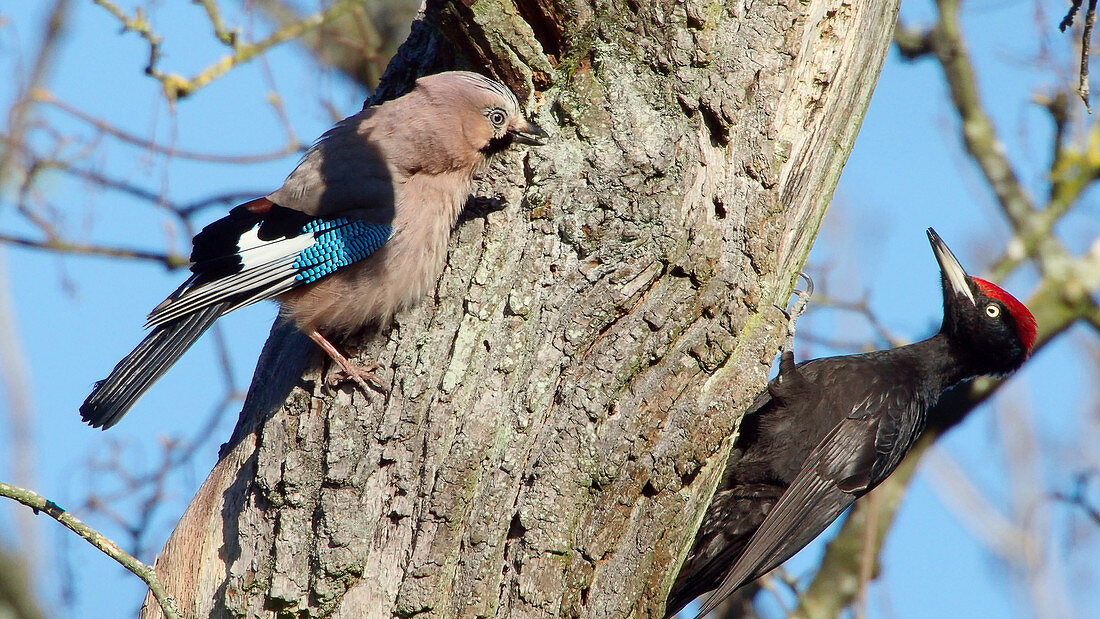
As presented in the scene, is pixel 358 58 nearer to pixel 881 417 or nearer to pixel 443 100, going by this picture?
pixel 443 100

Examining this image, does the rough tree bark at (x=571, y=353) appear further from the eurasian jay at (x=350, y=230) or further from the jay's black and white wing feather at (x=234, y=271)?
the jay's black and white wing feather at (x=234, y=271)

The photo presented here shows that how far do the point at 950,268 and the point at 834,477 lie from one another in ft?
4.69

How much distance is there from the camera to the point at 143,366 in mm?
3162

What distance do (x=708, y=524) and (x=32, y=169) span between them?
145 inches

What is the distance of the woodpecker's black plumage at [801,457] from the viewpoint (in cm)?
421

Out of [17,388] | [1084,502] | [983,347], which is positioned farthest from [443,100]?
[17,388]

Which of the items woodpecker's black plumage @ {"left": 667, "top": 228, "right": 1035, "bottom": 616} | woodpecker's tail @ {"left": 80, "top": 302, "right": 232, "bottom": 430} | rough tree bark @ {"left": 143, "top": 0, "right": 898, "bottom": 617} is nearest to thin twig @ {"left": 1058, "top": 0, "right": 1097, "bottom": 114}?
rough tree bark @ {"left": 143, "top": 0, "right": 898, "bottom": 617}

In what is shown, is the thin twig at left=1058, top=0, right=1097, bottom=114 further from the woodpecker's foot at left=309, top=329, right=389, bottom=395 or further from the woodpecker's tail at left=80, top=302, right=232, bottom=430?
the woodpecker's tail at left=80, top=302, right=232, bottom=430

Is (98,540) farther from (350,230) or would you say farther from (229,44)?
(229,44)

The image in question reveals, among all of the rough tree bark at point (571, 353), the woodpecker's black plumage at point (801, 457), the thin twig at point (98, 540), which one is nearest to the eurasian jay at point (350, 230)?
the rough tree bark at point (571, 353)

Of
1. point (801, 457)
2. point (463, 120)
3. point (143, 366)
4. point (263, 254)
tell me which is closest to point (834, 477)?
point (801, 457)

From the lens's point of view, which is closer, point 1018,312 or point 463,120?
point 463,120

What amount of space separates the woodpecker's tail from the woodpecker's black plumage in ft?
7.29

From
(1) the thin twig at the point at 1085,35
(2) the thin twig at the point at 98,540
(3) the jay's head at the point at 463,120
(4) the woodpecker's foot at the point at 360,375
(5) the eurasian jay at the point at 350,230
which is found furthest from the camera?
(3) the jay's head at the point at 463,120
